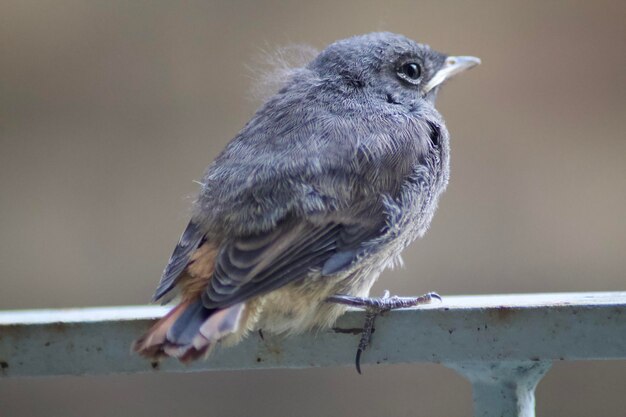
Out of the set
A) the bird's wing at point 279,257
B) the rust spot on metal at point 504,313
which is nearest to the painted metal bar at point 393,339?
the rust spot on metal at point 504,313

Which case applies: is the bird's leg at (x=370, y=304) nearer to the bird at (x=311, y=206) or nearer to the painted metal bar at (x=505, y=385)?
the bird at (x=311, y=206)

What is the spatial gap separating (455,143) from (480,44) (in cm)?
45

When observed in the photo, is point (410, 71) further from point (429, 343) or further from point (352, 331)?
point (429, 343)

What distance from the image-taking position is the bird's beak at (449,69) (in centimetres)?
348

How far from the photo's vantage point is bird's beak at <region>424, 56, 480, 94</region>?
137 inches

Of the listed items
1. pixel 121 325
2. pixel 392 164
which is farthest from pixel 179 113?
pixel 121 325

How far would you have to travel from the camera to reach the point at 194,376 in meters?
4.96

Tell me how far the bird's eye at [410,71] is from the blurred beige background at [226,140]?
1.44 metres

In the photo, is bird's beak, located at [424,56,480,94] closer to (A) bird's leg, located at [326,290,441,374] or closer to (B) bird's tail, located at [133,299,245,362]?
(A) bird's leg, located at [326,290,441,374]

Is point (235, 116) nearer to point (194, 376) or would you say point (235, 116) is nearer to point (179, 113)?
point (179, 113)

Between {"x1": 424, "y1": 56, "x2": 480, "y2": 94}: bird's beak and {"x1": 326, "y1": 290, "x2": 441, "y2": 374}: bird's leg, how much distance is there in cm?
92

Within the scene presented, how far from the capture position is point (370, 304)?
101 inches

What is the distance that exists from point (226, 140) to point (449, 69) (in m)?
1.58

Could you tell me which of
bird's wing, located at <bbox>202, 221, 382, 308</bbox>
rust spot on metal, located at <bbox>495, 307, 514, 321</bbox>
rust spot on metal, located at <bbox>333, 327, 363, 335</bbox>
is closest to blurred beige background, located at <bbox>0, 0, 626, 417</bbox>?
bird's wing, located at <bbox>202, 221, 382, 308</bbox>
